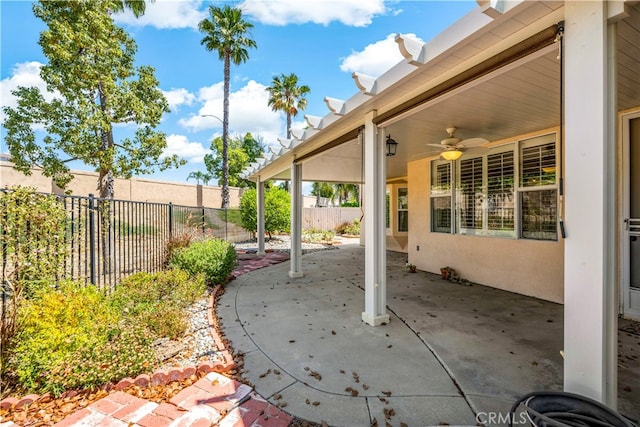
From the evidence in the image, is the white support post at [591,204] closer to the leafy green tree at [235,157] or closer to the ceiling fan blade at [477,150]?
the ceiling fan blade at [477,150]

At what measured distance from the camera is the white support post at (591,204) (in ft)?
5.65

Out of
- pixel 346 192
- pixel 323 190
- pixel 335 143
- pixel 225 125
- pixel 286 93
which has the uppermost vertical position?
pixel 286 93

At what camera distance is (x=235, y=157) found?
1024 inches

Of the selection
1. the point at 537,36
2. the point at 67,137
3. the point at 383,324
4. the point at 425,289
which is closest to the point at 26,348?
the point at 383,324

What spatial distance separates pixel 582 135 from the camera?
5.90 feet

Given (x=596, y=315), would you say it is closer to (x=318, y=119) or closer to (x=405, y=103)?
(x=405, y=103)

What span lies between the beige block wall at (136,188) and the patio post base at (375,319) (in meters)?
7.17

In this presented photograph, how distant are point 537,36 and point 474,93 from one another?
4.02 feet

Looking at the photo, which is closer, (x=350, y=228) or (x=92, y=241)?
(x=92, y=241)

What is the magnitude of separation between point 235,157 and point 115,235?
22.0 meters

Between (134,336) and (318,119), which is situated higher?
(318,119)

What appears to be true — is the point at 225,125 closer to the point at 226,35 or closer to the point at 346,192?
the point at 226,35

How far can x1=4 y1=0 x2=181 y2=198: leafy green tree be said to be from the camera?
6922 mm

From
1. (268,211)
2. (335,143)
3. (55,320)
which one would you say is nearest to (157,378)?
(55,320)
